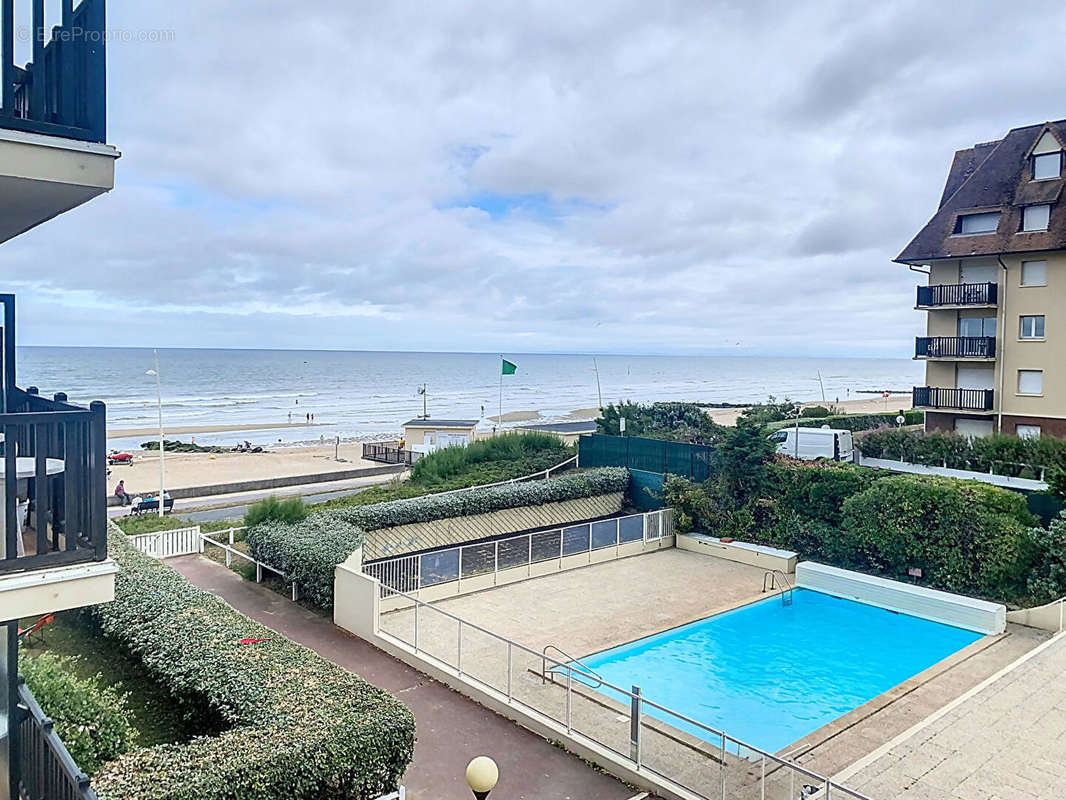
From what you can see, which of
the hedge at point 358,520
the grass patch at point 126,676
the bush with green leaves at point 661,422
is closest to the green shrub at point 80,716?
the grass patch at point 126,676

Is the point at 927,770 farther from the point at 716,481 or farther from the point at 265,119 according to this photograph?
the point at 265,119

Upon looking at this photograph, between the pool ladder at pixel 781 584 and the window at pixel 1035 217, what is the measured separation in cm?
1621

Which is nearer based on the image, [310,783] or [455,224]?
[310,783]

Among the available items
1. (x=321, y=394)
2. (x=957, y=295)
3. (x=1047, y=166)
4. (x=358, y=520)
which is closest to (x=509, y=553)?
(x=358, y=520)

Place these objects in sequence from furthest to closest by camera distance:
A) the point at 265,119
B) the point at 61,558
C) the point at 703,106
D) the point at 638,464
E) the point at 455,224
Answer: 1. the point at 455,224
2. the point at 638,464
3. the point at 703,106
4. the point at 265,119
5. the point at 61,558

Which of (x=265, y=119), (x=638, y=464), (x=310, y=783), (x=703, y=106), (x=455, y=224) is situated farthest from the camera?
(x=455, y=224)

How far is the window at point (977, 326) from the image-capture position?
1054 inches

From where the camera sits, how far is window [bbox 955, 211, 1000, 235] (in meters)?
26.8

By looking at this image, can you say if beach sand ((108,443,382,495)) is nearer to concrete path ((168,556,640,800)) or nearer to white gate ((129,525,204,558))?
white gate ((129,525,204,558))

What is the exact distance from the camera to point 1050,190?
83.8ft

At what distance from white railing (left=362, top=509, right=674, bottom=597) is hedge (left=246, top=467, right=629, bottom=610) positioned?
1111 mm

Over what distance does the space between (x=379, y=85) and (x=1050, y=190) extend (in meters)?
22.9

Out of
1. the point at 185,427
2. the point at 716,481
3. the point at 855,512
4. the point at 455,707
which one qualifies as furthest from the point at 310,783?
the point at 185,427

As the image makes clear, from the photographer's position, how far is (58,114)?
13.3 ft
